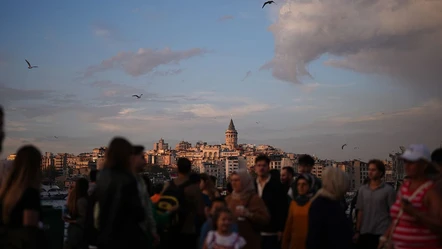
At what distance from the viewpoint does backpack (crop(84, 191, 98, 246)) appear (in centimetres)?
558

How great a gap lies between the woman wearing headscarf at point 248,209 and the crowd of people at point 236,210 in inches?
0.4

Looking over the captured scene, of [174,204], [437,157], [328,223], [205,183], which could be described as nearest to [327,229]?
[328,223]

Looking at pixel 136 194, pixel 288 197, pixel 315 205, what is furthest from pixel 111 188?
pixel 288 197

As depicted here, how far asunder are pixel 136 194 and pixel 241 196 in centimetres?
164

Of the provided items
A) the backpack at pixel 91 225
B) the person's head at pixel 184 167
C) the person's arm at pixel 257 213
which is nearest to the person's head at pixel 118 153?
the backpack at pixel 91 225

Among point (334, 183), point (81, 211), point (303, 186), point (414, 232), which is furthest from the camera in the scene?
point (81, 211)

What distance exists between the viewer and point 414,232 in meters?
4.95

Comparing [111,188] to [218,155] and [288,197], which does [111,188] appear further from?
[218,155]

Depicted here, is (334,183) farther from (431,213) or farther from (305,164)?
(305,164)

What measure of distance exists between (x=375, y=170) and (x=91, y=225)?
3.51 m

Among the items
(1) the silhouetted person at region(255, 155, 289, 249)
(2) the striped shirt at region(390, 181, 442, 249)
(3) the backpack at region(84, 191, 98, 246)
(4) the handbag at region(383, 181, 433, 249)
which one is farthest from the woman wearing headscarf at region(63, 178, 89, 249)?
(2) the striped shirt at region(390, 181, 442, 249)

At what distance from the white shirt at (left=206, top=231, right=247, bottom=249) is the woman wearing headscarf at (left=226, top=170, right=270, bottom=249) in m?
0.62

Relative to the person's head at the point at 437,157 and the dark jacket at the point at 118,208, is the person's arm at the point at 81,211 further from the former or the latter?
the person's head at the point at 437,157

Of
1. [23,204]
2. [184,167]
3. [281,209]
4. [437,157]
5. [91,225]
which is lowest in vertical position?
[91,225]
